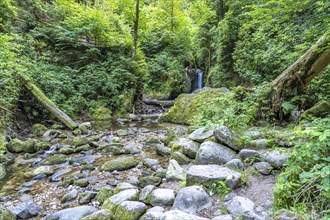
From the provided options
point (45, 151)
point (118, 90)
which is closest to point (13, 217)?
point (45, 151)

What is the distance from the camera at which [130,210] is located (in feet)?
8.34

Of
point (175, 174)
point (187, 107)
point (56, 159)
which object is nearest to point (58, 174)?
point (56, 159)

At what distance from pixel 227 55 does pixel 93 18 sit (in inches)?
283

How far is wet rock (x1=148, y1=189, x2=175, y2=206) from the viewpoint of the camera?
8.74ft

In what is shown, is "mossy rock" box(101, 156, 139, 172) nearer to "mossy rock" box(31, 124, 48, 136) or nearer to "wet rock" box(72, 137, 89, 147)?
"wet rock" box(72, 137, 89, 147)

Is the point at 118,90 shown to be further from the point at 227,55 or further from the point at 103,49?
the point at 227,55

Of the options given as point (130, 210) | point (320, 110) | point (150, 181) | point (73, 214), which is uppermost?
point (320, 110)

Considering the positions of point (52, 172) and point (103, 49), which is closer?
point (52, 172)

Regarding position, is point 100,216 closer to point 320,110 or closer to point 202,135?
point 202,135

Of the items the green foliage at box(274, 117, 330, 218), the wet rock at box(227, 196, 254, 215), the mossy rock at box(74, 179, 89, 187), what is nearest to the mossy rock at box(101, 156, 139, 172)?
the mossy rock at box(74, 179, 89, 187)

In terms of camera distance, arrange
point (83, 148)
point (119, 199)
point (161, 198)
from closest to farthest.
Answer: point (161, 198) < point (119, 199) < point (83, 148)

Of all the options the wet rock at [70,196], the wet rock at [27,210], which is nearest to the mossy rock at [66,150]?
the wet rock at [70,196]

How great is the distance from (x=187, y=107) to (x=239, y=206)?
250 inches

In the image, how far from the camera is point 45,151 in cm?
562
